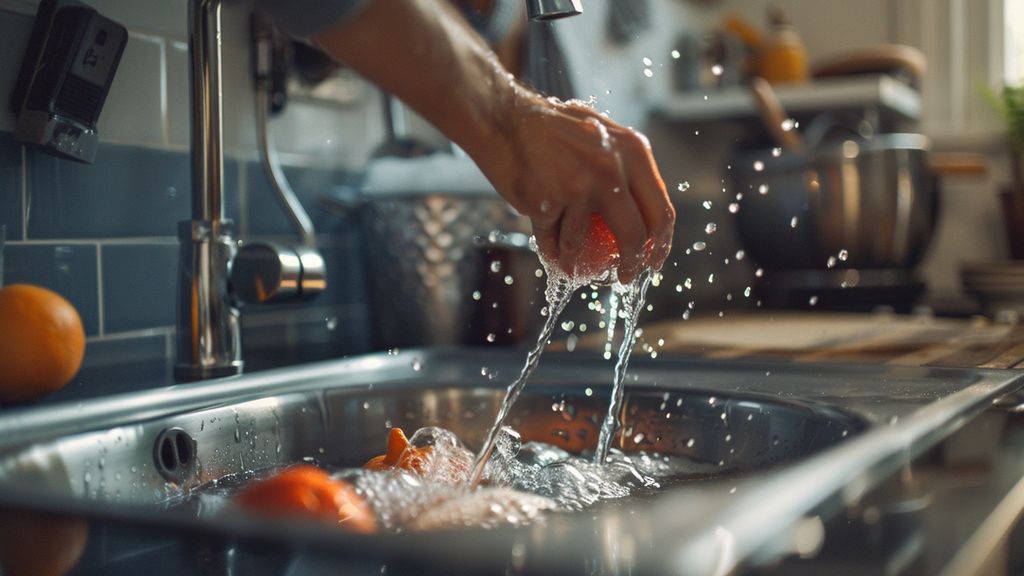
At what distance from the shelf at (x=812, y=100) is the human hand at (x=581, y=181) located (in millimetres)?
1371

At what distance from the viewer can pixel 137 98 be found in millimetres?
902

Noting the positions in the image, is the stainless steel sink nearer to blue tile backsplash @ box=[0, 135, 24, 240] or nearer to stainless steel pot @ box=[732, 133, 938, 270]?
blue tile backsplash @ box=[0, 135, 24, 240]

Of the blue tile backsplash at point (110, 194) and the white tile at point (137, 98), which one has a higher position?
the white tile at point (137, 98)

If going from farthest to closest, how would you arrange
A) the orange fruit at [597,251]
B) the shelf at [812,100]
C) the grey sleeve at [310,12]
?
the shelf at [812,100], the orange fruit at [597,251], the grey sleeve at [310,12]

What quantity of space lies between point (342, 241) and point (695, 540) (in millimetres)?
927

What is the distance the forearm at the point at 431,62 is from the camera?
60 centimetres

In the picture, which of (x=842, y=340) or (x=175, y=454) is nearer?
(x=175, y=454)

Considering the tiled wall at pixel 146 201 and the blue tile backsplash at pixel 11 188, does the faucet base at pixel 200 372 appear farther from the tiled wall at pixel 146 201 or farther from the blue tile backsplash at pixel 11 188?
the blue tile backsplash at pixel 11 188

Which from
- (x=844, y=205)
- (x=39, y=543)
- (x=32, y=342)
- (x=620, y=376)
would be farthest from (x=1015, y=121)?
(x=39, y=543)

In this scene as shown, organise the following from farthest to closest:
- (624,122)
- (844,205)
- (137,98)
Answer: (624,122) → (844,205) → (137,98)

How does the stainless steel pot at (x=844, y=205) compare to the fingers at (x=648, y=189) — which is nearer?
the fingers at (x=648, y=189)

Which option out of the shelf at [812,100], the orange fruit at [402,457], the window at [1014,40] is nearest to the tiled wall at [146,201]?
the orange fruit at [402,457]

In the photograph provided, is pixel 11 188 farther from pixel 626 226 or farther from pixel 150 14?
pixel 626 226

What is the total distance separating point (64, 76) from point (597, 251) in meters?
0.43
